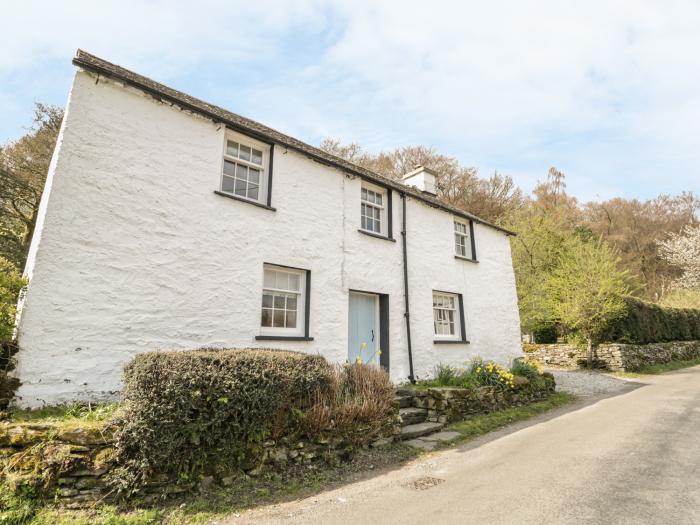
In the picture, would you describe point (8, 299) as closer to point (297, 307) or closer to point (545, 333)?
point (297, 307)

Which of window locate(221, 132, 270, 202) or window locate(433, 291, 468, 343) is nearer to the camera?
window locate(221, 132, 270, 202)

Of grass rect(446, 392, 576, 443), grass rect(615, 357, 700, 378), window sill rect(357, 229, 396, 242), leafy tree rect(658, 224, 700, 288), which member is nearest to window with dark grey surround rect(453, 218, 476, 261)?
window sill rect(357, 229, 396, 242)

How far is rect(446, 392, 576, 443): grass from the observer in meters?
8.05

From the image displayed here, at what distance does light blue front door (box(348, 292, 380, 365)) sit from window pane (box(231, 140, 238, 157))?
4626mm

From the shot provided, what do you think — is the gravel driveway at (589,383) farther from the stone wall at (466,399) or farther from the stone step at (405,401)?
the stone step at (405,401)

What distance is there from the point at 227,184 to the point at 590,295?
54.3 feet

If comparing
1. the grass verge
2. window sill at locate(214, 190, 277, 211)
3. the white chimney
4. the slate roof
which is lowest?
the grass verge

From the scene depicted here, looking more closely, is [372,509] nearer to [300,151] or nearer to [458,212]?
[300,151]

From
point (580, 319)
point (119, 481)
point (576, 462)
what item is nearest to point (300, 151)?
point (119, 481)

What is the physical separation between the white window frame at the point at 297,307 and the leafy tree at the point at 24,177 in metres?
12.7

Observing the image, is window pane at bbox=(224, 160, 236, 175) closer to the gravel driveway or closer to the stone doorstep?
the stone doorstep

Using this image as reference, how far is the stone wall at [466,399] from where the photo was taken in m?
8.59

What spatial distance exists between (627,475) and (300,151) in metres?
8.99

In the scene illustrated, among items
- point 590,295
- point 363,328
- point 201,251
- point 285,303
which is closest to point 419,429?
point 363,328
